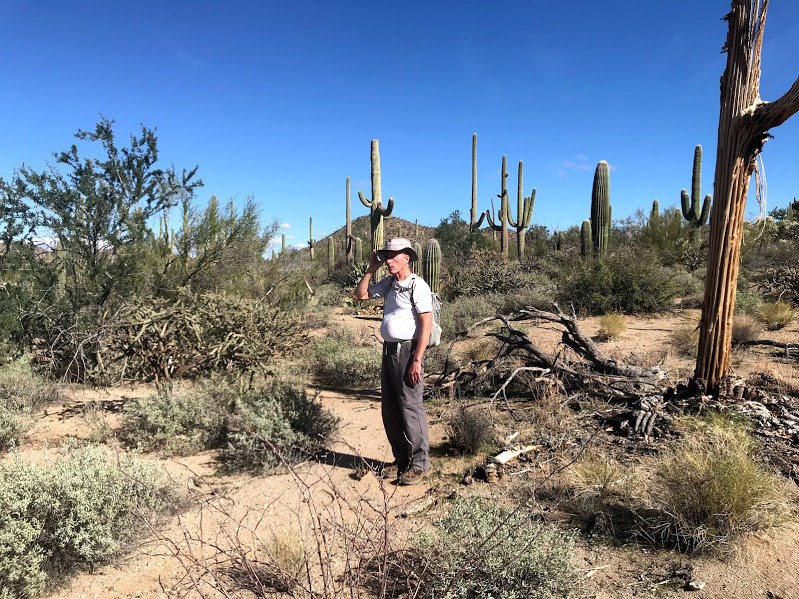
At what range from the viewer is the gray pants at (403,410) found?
12.2ft

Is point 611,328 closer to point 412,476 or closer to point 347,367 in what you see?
point 347,367

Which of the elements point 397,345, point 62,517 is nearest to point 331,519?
point 397,345

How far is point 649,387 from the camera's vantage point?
16.7ft

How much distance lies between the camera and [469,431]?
4.31 meters

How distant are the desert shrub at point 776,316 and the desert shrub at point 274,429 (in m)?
8.45

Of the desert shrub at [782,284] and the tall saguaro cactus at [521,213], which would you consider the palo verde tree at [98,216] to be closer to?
the desert shrub at [782,284]

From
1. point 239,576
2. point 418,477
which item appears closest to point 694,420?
point 418,477

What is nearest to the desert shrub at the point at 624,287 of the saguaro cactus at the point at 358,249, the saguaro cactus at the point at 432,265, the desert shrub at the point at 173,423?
the saguaro cactus at the point at 432,265

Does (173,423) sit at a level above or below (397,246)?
below

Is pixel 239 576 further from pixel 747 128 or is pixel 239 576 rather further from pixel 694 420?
pixel 747 128

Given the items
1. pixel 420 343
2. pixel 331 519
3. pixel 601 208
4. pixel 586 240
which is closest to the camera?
pixel 331 519

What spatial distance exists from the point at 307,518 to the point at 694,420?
311cm

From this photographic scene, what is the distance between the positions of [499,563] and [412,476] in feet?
5.00

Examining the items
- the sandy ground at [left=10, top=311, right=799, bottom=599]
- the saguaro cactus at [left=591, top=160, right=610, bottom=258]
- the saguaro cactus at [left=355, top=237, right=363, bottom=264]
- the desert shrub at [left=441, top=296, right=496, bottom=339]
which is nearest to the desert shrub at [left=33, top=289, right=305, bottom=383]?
the sandy ground at [left=10, top=311, right=799, bottom=599]
